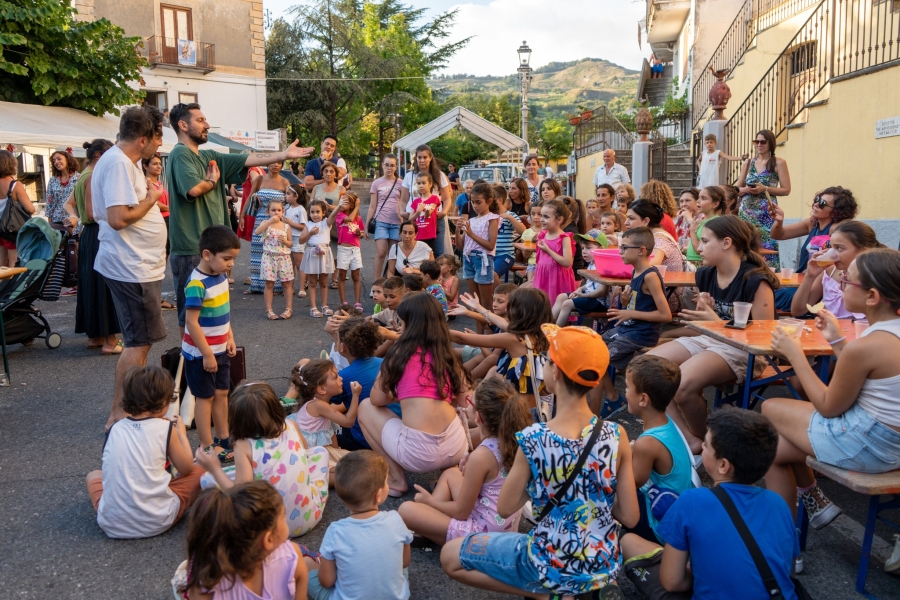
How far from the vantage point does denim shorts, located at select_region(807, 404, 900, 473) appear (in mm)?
2830

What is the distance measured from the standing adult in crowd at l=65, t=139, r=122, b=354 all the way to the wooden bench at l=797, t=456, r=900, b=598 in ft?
20.6

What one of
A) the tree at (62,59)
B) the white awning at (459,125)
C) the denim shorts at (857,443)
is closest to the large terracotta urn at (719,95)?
the white awning at (459,125)

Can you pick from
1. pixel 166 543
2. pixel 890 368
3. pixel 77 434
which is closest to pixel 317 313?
pixel 77 434

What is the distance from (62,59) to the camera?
16.9m

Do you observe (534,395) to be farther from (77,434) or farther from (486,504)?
(77,434)

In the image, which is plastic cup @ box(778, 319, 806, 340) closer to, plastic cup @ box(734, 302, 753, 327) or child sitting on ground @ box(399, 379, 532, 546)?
plastic cup @ box(734, 302, 753, 327)

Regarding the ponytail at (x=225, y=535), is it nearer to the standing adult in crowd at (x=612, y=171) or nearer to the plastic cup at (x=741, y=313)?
the plastic cup at (x=741, y=313)

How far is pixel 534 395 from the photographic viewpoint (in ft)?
14.6

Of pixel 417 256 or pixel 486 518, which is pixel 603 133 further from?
pixel 486 518

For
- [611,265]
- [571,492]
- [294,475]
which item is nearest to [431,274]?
[611,265]

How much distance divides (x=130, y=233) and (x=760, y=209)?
6.30 metres

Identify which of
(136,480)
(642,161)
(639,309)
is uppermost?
(642,161)

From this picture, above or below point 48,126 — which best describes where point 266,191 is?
below

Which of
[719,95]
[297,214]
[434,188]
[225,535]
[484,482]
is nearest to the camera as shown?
[225,535]
